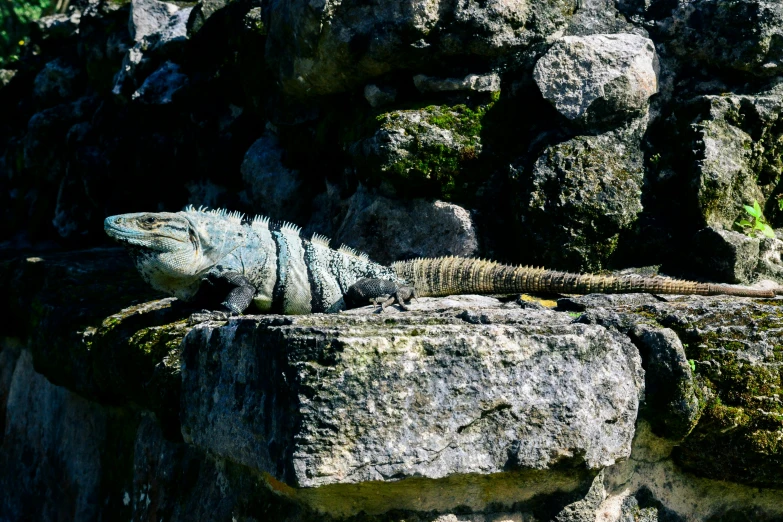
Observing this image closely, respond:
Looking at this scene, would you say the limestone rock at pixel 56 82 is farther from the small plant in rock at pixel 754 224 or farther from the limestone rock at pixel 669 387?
the limestone rock at pixel 669 387

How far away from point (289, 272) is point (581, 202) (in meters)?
1.65

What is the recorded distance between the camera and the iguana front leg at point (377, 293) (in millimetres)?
4457

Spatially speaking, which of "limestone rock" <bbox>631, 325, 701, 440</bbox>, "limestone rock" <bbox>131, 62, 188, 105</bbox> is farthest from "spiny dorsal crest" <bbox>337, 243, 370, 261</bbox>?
"limestone rock" <bbox>131, 62, 188, 105</bbox>

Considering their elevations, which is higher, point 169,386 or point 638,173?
point 638,173

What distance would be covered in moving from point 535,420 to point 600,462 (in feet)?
1.08

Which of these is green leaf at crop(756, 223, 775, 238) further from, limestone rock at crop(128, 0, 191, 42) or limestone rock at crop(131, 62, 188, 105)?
limestone rock at crop(128, 0, 191, 42)

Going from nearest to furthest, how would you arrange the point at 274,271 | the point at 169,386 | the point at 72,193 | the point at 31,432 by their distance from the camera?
the point at 169,386 < the point at 274,271 < the point at 31,432 < the point at 72,193

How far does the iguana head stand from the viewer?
4.29 meters

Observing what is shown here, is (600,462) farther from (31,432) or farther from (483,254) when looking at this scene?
(31,432)

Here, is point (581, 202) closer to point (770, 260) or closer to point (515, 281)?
point (515, 281)

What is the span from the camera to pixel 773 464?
3.13m

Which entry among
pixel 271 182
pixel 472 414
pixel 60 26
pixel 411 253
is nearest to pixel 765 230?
pixel 411 253

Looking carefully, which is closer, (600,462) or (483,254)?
(600,462)

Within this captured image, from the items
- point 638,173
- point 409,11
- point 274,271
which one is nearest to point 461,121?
point 409,11
